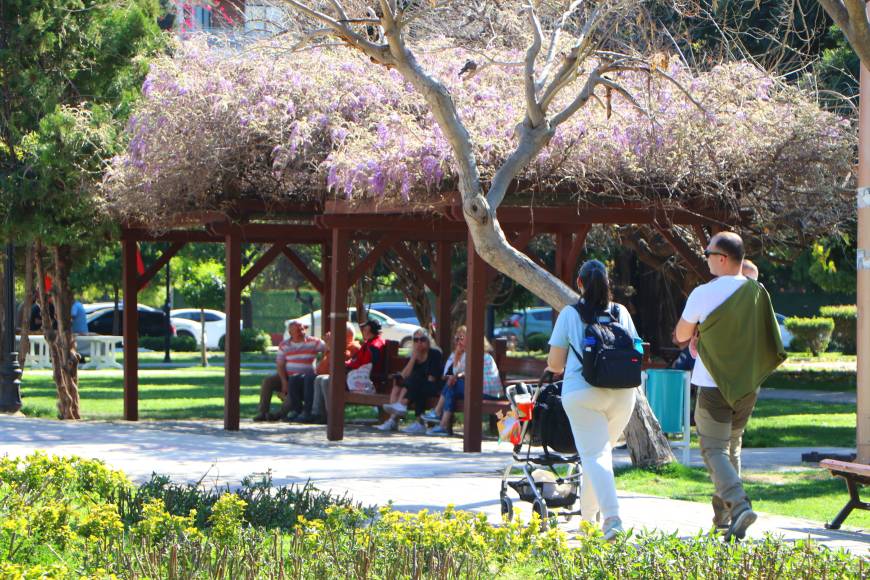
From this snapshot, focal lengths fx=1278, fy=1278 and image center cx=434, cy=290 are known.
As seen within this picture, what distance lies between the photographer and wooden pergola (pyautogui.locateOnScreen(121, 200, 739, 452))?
510 inches

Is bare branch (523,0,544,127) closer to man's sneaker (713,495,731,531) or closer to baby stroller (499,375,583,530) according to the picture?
baby stroller (499,375,583,530)

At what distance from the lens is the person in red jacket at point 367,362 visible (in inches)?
655

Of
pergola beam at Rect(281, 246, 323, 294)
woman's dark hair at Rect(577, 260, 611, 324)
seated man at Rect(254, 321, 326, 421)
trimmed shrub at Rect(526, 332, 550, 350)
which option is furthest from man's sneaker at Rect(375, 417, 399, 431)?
trimmed shrub at Rect(526, 332, 550, 350)

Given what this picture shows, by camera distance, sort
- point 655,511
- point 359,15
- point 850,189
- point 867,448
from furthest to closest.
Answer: point 850,189, point 359,15, point 655,511, point 867,448

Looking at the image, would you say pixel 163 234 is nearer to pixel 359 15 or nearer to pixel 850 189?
pixel 359 15

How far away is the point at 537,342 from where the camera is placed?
4153 centimetres

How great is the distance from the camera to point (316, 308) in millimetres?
53469

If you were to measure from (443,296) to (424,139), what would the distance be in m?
5.94

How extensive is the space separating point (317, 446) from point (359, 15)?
4513mm

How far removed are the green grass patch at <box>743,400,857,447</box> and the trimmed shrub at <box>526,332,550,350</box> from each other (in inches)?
811

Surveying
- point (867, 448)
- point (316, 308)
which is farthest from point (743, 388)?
point (316, 308)

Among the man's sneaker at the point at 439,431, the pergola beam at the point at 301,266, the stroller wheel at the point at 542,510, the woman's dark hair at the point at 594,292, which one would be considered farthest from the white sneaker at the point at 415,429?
the woman's dark hair at the point at 594,292

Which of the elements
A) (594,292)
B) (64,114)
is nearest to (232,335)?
(64,114)

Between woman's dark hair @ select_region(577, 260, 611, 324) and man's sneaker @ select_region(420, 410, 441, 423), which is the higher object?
woman's dark hair @ select_region(577, 260, 611, 324)
